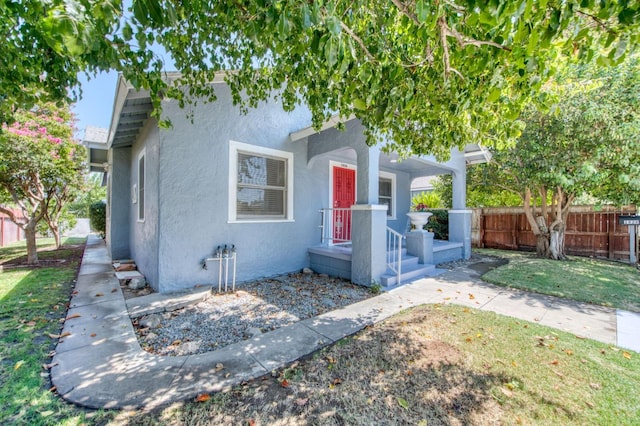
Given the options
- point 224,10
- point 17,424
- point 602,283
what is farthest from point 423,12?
point 602,283

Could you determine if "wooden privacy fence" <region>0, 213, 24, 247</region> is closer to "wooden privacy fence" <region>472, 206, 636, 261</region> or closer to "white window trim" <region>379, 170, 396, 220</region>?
"white window trim" <region>379, 170, 396, 220</region>

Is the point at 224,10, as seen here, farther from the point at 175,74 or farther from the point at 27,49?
the point at 175,74

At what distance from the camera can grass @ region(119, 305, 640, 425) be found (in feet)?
7.09

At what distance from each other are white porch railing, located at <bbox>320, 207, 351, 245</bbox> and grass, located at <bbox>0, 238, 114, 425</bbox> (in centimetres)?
540

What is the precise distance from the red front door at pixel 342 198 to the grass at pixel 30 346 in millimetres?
Result: 6087

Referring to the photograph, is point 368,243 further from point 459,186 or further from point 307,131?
point 459,186

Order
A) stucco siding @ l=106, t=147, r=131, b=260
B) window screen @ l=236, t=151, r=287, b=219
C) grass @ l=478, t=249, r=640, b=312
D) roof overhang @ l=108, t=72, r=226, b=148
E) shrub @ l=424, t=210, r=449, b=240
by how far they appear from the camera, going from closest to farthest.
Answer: roof overhang @ l=108, t=72, r=226, b=148 → grass @ l=478, t=249, r=640, b=312 → window screen @ l=236, t=151, r=287, b=219 → stucco siding @ l=106, t=147, r=131, b=260 → shrub @ l=424, t=210, r=449, b=240

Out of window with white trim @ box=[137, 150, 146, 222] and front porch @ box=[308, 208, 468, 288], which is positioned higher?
window with white trim @ box=[137, 150, 146, 222]

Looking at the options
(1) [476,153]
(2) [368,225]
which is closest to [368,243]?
(2) [368,225]

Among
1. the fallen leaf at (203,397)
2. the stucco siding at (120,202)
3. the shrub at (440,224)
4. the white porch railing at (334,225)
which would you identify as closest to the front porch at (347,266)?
the white porch railing at (334,225)

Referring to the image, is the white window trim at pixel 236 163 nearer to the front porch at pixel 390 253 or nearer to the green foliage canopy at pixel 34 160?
the front porch at pixel 390 253

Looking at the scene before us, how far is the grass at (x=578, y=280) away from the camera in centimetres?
502

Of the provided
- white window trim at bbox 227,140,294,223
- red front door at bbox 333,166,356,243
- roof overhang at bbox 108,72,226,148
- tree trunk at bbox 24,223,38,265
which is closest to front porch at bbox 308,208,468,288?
red front door at bbox 333,166,356,243

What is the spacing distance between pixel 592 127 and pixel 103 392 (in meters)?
10.3
